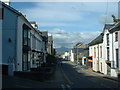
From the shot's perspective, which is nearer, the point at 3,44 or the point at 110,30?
the point at 3,44

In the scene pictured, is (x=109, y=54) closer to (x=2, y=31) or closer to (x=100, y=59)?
(x=100, y=59)

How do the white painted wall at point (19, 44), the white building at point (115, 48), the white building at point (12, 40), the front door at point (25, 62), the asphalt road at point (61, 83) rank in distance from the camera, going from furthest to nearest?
the white building at point (115, 48)
the front door at point (25, 62)
the white painted wall at point (19, 44)
the white building at point (12, 40)
the asphalt road at point (61, 83)

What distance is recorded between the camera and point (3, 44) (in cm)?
2448

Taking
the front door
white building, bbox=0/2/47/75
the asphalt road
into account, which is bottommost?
the asphalt road

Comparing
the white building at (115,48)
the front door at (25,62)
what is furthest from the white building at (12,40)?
the white building at (115,48)

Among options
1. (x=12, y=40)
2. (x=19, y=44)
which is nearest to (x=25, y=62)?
(x=19, y=44)

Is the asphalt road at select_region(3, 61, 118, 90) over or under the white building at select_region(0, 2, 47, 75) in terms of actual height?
under

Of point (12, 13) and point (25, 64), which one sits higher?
point (12, 13)

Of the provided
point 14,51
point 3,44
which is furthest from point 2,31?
point 14,51

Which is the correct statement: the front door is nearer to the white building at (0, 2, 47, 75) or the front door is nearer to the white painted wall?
the white building at (0, 2, 47, 75)

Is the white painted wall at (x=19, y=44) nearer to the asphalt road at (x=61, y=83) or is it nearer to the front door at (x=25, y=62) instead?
the front door at (x=25, y=62)

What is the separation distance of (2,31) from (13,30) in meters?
2.13

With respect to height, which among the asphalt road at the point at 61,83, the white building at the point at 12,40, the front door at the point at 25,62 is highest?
the white building at the point at 12,40

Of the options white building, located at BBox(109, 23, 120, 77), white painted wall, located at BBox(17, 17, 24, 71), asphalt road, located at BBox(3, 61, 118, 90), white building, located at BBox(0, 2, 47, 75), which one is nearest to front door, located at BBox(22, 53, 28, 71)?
white building, located at BBox(0, 2, 47, 75)
